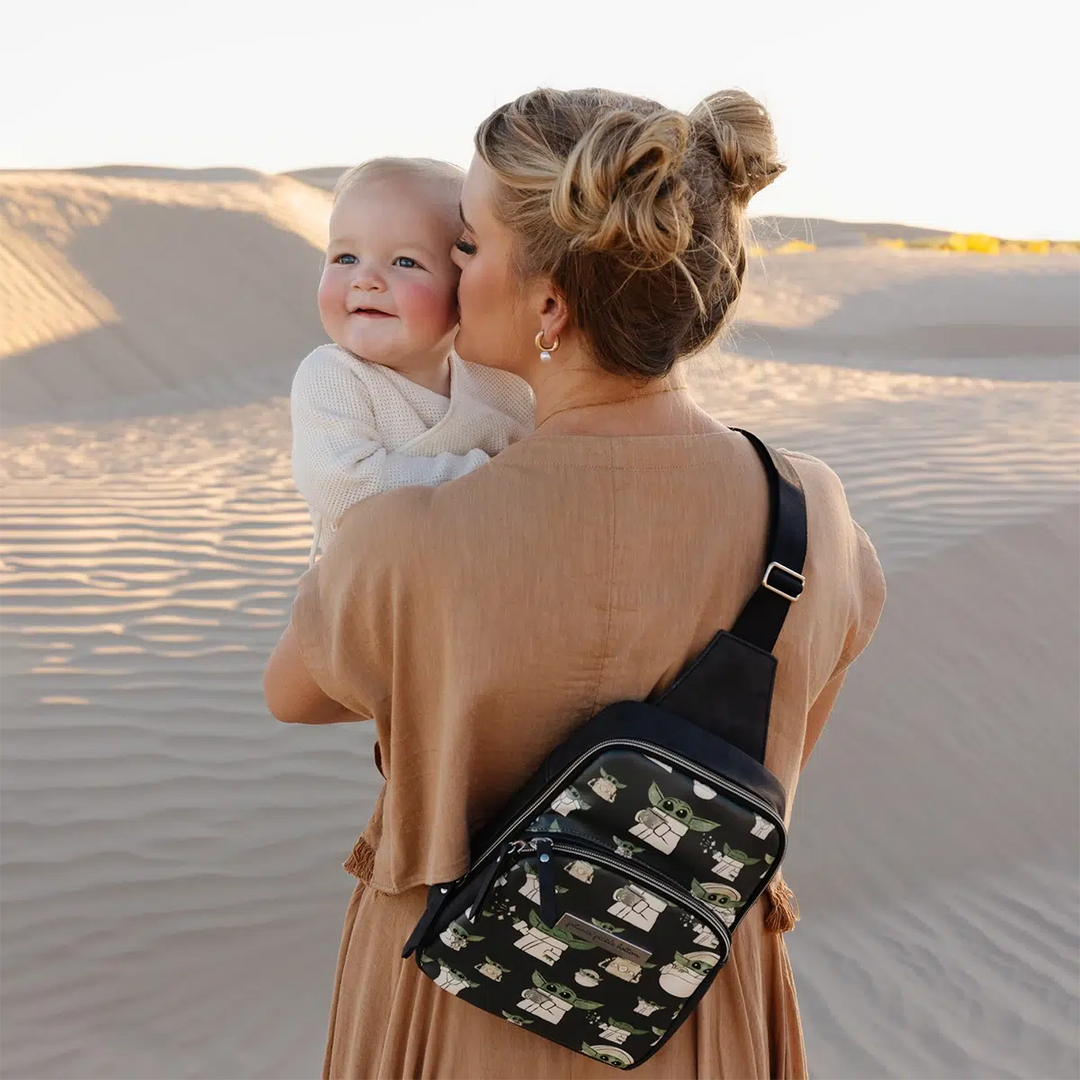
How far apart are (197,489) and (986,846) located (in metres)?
5.40

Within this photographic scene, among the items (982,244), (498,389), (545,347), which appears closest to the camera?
(545,347)

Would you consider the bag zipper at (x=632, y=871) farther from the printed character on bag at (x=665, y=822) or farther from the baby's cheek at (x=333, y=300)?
the baby's cheek at (x=333, y=300)

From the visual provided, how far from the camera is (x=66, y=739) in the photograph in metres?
5.44

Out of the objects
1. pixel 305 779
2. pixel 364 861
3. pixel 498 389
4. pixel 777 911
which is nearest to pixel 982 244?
pixel 305 779

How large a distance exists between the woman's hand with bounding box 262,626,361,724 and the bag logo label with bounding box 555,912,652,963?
0.45m

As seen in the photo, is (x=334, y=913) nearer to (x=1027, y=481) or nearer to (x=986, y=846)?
(x=986, y=846)

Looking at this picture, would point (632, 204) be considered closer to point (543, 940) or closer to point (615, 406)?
point (615, 406)

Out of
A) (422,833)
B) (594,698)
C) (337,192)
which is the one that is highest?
(337,192)

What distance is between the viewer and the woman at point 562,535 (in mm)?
1573

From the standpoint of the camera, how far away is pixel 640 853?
164 cm

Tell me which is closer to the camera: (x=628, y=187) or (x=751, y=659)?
(x=628, y=187)

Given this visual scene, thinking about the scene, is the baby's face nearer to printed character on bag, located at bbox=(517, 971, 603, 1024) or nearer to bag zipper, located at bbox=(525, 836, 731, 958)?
bag zipper, located at bbox=(525, 836, 731, 958)

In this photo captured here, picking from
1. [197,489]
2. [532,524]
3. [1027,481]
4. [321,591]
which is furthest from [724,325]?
[197,489]

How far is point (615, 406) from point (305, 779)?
13.5 feet
